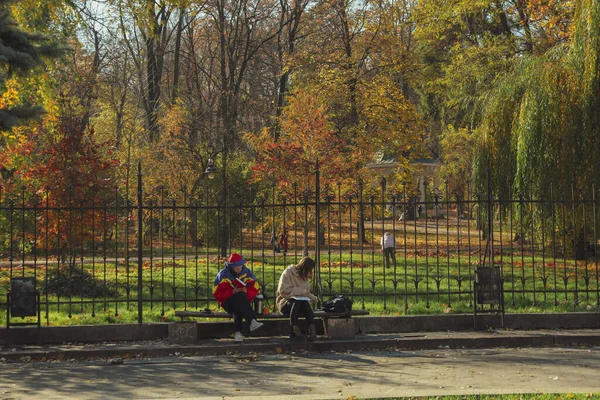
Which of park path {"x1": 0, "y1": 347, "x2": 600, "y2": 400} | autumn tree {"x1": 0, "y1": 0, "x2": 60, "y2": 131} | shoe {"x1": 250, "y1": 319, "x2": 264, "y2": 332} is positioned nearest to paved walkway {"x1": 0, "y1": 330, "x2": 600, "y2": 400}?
park path {"x1": 0, "y1": 347, "x2": 600, "y2": 400}

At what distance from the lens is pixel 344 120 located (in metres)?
32.6

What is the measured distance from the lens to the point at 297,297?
11062mm

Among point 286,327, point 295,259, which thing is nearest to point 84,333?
point 286,327

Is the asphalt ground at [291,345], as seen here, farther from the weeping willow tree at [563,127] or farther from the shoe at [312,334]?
the weeping willow tree at [563,127]

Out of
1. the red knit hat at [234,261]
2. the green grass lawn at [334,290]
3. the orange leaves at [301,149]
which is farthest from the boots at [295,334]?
the orange leaves at [301,149]

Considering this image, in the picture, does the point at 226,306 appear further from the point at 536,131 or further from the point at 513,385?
the point at 536,131

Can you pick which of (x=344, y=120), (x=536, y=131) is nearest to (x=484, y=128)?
(x=536, y=131)

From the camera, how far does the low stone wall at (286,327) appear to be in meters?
10.9

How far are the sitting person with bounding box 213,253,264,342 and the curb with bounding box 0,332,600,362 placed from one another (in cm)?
34

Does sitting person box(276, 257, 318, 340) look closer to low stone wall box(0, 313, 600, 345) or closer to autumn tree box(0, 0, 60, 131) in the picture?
low stone wall box(0, 313, 600, 345)

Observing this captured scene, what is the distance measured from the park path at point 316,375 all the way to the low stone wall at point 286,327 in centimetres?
97

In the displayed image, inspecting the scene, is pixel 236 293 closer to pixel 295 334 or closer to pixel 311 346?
pixel 295 334

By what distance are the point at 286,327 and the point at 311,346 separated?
3.01 ft

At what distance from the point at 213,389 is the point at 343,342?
2.81 m
